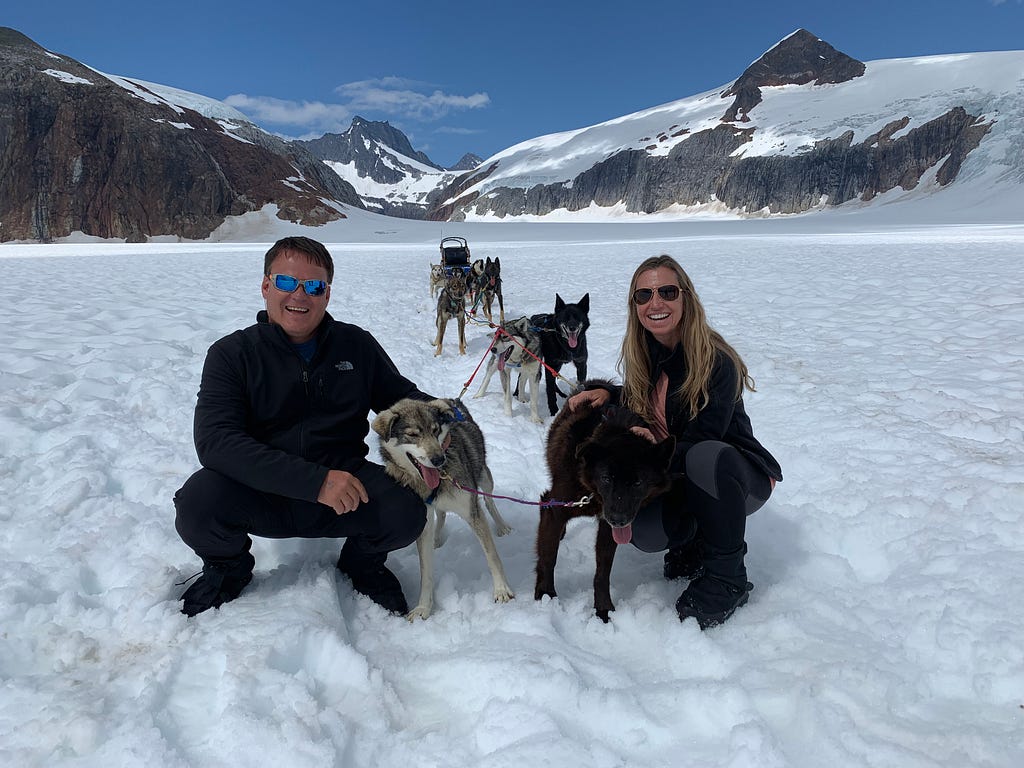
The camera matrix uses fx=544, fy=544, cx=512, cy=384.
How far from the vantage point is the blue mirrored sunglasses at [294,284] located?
251 centimetres

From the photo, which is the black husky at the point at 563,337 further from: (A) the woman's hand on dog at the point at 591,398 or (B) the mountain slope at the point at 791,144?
(B) the mountain slope at the point at 791,144

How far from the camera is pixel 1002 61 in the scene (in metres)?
78.9

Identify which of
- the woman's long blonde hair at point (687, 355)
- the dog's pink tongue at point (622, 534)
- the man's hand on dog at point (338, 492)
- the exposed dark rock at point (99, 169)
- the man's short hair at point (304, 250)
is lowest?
the dog's pink tongue at point (622, 534)

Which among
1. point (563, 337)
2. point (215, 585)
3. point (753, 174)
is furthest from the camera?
point (753, 174)

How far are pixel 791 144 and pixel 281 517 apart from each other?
347ft

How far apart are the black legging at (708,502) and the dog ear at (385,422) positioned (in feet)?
4.18

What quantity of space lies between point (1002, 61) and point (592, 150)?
223 ft

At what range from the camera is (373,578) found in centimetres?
275

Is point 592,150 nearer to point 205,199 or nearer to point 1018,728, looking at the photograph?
point 205,199

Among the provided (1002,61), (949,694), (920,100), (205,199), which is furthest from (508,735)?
(1002,61)

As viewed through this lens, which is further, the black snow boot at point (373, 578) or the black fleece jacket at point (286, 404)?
the black snow boot at point (373, 578)

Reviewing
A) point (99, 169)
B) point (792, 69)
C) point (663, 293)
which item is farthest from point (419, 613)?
point (792, 69)

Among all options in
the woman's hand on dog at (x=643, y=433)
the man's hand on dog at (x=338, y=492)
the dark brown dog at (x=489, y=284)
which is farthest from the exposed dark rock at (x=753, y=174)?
the man's hand on dog at (x=338, y=492)

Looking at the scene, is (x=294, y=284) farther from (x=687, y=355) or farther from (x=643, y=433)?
(x=687, y=355)
